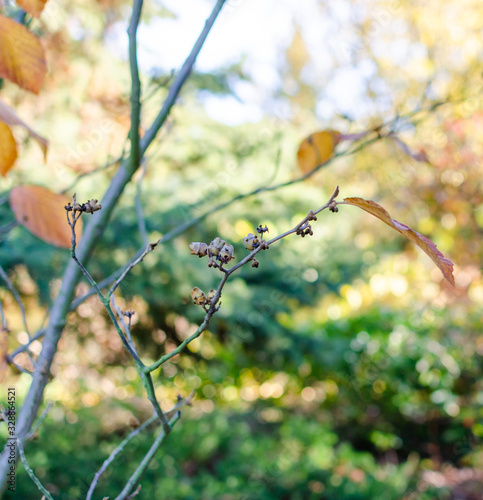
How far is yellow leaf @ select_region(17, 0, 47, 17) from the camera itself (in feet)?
1.90

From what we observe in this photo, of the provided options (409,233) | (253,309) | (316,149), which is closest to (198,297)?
(409,233)

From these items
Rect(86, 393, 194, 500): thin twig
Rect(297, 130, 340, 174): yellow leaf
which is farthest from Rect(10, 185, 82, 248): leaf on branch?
Rect(297, 130, 340, 174): yellow leaf

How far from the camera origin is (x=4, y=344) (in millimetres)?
655

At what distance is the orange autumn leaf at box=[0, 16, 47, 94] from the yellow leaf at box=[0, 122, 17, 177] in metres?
0.07

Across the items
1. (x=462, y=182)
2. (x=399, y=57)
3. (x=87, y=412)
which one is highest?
(x=399, y=57)

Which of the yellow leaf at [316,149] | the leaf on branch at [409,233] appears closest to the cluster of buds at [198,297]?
the leaf on branch at [409,233]

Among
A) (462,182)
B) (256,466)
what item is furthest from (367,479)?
(462,182)

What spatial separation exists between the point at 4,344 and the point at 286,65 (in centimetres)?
1124

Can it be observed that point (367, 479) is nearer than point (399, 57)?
Yes

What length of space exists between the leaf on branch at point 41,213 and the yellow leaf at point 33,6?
0.26 metres

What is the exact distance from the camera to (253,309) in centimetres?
251

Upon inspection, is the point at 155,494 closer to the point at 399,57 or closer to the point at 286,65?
the point at 399,57

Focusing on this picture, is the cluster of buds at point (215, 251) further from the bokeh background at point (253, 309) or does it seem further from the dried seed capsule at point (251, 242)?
the bokeh background at point (253, 309)

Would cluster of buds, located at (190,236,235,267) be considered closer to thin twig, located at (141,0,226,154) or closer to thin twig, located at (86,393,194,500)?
thin twig, located at (86,393,194,500)
